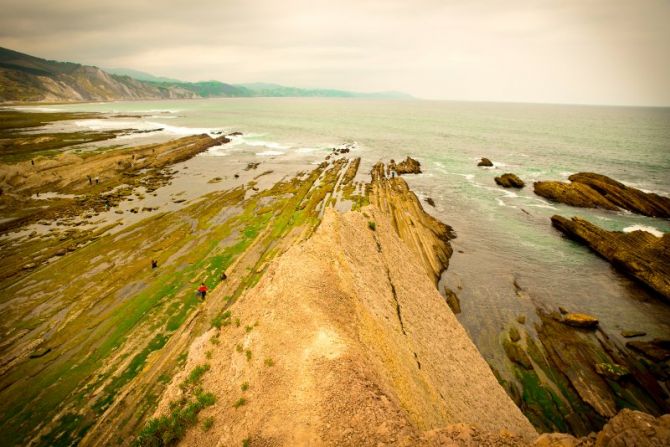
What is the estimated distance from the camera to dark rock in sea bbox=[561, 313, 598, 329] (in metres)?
24.1

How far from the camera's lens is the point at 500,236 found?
4031 cm

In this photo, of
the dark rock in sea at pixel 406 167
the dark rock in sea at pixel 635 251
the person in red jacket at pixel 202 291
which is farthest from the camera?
the dark rock in sea at pixel 406 167

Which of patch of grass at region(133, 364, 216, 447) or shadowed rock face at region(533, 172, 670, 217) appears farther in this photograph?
shadowed rock face at region(533, 172, 670, 217)

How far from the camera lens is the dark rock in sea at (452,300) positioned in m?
26.2

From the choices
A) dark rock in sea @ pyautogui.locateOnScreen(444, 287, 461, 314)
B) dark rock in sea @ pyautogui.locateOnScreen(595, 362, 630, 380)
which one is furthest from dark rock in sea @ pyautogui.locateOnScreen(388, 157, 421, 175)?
Result: dark rock in sea @ pyautogui.locateOnScreen(595, 362, 630, 380)

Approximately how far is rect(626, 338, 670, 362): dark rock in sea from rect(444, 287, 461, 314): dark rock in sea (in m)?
12.2

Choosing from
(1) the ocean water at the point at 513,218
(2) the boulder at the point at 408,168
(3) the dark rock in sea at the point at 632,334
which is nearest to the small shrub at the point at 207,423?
(1) the ocean water at the point at 513,218

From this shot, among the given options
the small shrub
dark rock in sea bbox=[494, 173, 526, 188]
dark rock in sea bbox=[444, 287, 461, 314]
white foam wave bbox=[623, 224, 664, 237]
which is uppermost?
the small shrub

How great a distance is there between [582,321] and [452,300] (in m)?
9.97

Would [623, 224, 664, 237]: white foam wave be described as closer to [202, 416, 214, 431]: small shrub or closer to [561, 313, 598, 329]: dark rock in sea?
[561, 313, 598, 329]: dark rock in sea

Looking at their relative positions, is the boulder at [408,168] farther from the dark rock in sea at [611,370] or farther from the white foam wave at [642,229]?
the dark rock in sea at [611,370]

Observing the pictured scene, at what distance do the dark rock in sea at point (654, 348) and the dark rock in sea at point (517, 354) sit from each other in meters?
8.56

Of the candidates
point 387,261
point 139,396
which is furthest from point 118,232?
point 387,261

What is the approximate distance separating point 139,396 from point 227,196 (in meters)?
35.7
